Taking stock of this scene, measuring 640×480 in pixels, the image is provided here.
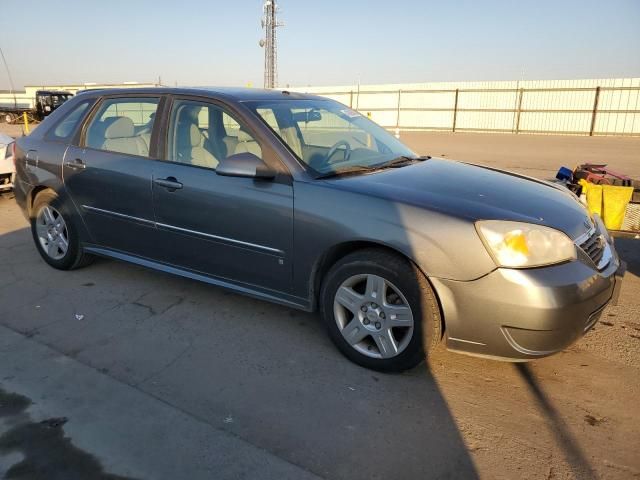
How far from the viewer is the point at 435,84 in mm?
31453

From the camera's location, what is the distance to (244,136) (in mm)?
3516

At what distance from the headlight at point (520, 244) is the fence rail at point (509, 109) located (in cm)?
2595

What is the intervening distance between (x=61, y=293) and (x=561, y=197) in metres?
3.92

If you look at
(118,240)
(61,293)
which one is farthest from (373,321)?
(61,293)

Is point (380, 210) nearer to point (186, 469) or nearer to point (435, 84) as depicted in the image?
point (186, 469)

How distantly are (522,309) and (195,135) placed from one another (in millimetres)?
2569

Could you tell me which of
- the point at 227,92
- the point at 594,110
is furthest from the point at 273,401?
the point at 594,110

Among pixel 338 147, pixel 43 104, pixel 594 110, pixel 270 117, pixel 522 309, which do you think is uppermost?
pixel 270 117

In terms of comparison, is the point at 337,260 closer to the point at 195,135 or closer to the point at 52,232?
the point at 195,135

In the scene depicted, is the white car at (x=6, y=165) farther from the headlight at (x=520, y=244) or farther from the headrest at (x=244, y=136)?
the headlight at (x=520, y=244)

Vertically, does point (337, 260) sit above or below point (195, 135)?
below

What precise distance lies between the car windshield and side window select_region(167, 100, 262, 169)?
23 centimetres

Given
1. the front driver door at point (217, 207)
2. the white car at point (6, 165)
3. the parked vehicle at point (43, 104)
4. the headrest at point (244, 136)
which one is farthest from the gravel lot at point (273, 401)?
the parked vehicle at point (43, 104)

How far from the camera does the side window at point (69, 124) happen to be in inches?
176
